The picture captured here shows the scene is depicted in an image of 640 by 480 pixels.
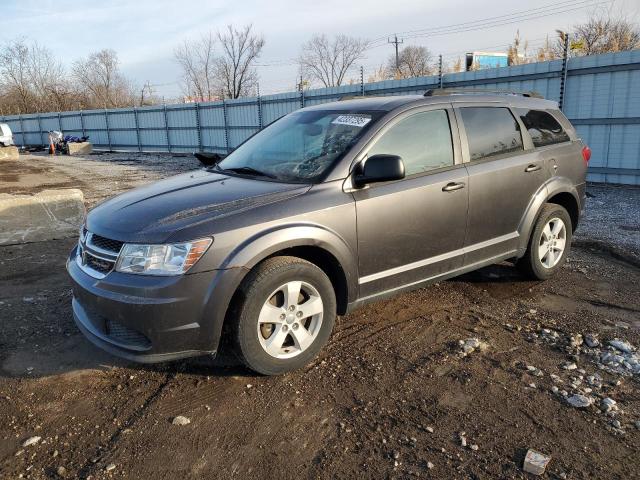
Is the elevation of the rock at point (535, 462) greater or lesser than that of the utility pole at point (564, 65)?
lesser

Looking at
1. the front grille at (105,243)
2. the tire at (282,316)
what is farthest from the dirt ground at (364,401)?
the front grille at (105,243)

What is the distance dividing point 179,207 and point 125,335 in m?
0.86

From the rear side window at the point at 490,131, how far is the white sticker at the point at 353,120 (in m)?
0.94

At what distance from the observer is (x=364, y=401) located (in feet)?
10.1

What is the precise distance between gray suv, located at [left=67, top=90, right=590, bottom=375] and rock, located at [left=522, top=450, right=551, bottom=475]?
56.9 inches

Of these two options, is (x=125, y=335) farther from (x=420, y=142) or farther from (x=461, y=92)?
(x=461, y=92)

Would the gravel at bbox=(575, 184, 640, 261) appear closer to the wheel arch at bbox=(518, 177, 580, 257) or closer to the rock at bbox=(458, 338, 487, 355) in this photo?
the wheel arch at bbox=(518, 177, 580, 257)

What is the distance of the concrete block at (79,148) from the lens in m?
27.5

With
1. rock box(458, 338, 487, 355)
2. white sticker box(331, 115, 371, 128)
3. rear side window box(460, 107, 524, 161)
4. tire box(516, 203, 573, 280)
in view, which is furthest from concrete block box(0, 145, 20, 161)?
rock box(458, 338, 487, 355)

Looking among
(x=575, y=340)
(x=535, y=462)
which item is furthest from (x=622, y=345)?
(x=535, y=462)

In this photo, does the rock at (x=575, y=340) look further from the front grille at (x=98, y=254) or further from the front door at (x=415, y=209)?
the front grille at (x=98, y=254)

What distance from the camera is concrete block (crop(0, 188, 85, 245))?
6754 mm

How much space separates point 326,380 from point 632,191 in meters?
9.15

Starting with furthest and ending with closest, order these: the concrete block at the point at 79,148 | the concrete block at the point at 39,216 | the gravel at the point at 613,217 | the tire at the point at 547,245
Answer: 1. the concrete block at the point at 79,148
2. the concrete block at the point at 39,216
3. the gravel at the point at 613,217
4. the tire at the point at 547,245
